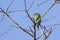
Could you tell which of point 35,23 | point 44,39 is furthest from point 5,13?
point 44,39

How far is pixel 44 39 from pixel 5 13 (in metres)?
0.34

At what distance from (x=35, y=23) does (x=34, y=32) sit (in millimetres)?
69

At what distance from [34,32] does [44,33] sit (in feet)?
0.52

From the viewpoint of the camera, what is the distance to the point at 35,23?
1.31 metres

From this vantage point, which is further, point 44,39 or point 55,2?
point 44,39

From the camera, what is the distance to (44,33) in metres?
1.41

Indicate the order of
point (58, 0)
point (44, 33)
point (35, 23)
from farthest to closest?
point (44, 33) → point (35, 23) → point (58, 0)

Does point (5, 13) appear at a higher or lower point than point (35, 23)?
higher

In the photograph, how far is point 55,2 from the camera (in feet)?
3.98

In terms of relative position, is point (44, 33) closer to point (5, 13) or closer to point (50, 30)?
point (50, 30)

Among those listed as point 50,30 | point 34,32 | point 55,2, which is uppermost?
point 55,2

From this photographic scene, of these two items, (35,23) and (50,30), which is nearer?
(35,23)

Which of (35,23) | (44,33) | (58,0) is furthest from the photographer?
(44,33)

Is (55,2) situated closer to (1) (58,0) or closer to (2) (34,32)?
(1) (58,0)
